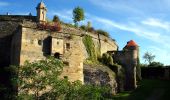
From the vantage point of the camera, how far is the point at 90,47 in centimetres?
4775

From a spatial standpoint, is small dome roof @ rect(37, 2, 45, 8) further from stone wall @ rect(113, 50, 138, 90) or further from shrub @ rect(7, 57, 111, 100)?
stone wall @ rect(113, 50, 138, 90)

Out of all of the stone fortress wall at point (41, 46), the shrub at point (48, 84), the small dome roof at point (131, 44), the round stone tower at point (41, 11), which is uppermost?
the round stone tower at point (41, 11)

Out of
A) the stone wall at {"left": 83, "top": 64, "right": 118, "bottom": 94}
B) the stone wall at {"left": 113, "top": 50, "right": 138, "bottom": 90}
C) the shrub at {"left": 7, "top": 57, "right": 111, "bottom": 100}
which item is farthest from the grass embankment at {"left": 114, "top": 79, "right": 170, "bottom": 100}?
the shrub at {"left": 7, "top": 57, "right": 111, "bottom": 100}

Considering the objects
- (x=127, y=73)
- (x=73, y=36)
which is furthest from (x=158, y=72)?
(x=73, y=36)

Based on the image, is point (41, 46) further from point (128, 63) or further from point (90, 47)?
point (128, 63)

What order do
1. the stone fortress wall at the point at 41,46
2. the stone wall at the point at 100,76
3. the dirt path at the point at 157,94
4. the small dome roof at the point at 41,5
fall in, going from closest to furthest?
1. the stone fortress wall at the point at 41,46
2. the small dome roof at the point at 41,5
3. the stone wall at the point at 100,76
4. the dirt path at the point at 157,94

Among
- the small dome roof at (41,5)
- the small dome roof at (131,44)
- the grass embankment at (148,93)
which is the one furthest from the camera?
the small dome roof at (131,44)

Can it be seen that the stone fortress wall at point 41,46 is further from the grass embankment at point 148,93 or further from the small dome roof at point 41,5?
the grass embankment at point 148,93

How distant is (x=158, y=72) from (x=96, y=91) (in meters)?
40.4

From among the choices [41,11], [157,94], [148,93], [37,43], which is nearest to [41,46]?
[37,43]

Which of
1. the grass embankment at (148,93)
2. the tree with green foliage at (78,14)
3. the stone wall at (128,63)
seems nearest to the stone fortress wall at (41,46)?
the grass embankment at (148,93)

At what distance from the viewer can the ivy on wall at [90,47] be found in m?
47.0

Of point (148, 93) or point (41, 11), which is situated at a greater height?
point (41, 11)

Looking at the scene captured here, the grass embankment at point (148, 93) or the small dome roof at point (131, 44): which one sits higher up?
the small dome roof at point (131, 44)
